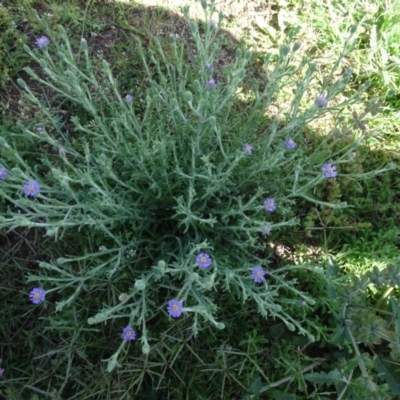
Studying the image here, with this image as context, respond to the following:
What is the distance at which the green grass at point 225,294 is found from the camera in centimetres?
208

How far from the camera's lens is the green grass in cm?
208

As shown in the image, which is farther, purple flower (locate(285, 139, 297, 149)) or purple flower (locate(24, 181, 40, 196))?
purple flower (locate(285, 139, 297, 149))

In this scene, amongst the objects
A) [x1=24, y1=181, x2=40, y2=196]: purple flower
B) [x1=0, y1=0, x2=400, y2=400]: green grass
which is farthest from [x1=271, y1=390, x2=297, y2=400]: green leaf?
[x1=24, y1=181, x2=40, y2=196]: purple flower

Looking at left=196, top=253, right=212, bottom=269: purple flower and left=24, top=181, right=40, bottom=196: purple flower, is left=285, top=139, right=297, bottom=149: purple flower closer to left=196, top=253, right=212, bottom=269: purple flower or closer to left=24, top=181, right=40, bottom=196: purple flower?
left=196, top=253, right=212, bottom=269: purple flower

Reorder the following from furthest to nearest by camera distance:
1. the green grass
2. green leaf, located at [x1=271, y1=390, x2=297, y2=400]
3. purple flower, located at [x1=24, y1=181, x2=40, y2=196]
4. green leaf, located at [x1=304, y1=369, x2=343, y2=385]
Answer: the green grass → green leaf, located at [x1=271, y1=390, x2=297, y2=400] → green leaf, located at [x1=304, y1=369, x2=343, y2=385] → purple flower, located at [x1=24, y1=181, x2=40, y2=196]

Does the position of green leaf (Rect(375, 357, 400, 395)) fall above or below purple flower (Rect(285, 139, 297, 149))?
below

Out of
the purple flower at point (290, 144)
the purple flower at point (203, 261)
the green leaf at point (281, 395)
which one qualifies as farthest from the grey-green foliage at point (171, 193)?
the green leaf at point (281, 395)

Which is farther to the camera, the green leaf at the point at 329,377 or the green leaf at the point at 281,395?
the green leaf at the point at 281,395

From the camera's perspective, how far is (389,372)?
2006mm

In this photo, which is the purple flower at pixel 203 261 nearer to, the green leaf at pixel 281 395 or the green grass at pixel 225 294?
the green grass at pixel 225 294

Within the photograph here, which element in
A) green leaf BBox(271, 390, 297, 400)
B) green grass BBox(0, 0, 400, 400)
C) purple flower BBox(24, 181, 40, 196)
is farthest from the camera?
green grass BBox(0, 0, 400, 400)

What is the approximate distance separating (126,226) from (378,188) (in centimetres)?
138

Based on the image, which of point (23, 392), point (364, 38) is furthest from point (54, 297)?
point (364, 38)

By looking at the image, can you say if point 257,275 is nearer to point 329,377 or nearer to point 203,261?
point 203,261
